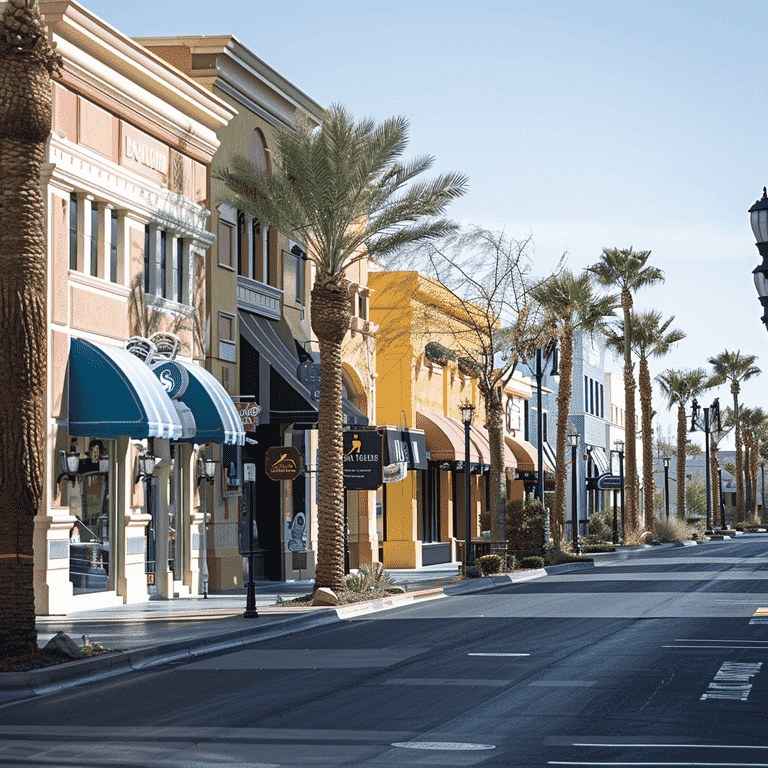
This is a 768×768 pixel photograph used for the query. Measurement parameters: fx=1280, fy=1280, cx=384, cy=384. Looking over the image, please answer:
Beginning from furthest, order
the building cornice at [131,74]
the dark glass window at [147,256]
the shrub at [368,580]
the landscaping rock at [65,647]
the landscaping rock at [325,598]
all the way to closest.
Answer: the dark glass window at [147,256], the shrub at [368,580], the landscaping rock at [325,598], the building cornice at [131,74], the landscaping rock at [65,647]

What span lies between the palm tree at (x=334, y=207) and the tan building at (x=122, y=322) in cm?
211

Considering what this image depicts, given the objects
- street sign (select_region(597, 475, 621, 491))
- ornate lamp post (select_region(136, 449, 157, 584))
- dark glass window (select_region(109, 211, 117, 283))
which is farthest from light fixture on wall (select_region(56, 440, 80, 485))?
street sign (select_region(597, 475, 621, 491))

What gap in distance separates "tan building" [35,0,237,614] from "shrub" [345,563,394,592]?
3702 mm

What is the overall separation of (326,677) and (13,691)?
339 cm

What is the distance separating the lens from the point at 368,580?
26.5 meters

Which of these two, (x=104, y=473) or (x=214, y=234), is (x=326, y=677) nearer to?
(x=104, y=473)

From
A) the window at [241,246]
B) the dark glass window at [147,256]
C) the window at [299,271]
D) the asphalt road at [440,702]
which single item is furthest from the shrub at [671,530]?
the asphalt road at [440,702]

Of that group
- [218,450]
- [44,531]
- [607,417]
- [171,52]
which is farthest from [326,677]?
[607,417]

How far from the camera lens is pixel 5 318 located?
48.9 ft

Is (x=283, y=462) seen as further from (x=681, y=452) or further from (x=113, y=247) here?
(x=681, y=452)

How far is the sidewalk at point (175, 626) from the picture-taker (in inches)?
572

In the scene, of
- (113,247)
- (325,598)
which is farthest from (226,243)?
(325,598)

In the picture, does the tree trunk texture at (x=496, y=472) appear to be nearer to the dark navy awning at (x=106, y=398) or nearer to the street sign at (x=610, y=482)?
the dark navy awning at (x=106, y=398)

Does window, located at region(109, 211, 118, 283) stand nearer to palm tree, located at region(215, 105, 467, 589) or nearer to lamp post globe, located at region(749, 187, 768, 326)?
palm tree, located at region(215, 105, 467, 589)
